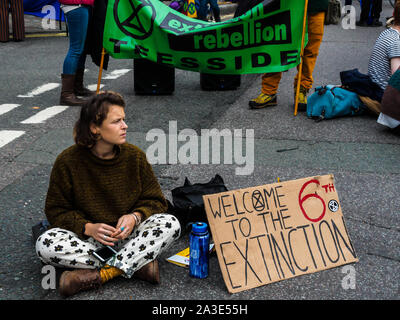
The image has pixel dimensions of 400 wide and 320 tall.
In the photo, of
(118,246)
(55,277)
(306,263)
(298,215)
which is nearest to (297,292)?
(306,263)

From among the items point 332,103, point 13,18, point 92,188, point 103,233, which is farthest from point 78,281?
point 13,18

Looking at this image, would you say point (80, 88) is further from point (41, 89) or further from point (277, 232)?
point (277, 232)

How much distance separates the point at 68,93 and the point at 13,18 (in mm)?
5264

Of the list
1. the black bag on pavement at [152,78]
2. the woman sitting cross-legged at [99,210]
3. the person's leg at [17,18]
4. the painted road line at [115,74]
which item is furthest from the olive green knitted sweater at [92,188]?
the person's leg at [17,18]

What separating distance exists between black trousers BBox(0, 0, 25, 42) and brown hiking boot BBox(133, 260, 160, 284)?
9.14 m

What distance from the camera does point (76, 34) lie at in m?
6.39

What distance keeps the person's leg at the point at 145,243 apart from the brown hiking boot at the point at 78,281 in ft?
0.38

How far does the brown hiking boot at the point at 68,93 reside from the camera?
21.6 feet

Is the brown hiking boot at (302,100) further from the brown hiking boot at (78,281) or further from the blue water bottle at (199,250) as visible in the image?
the brown hiking boot at (78,281)

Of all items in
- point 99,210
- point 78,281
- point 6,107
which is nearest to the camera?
point 78,281

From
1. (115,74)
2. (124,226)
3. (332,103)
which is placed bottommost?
(115,74)

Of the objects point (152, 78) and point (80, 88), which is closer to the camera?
point (80, 88)
